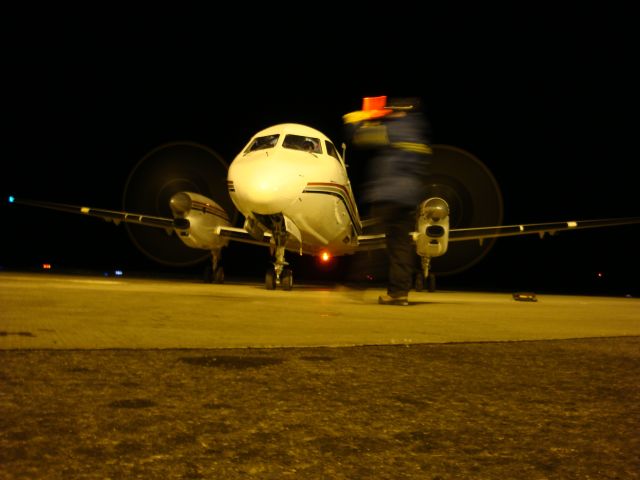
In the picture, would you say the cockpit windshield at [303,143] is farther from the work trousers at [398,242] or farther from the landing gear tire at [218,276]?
the landing gear tire at [218,276]

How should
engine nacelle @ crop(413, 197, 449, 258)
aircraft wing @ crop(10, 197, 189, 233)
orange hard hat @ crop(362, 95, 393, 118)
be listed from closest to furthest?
orange hard hat @ crop(362, 95, 393, 118) → engine nacelle @ crop(413, 197, 449, 258) → aircraft wing @ crop(10, 197, 189, 233)

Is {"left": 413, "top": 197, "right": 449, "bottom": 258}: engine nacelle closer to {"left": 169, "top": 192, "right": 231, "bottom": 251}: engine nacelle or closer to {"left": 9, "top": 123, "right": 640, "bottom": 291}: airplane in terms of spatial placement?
{"left": 9, "top": 123, "right": 640, "bottom": 291}: airplane

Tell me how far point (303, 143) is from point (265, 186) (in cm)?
220

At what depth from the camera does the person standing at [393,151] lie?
23.1ft

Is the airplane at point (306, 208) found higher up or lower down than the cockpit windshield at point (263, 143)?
lower down

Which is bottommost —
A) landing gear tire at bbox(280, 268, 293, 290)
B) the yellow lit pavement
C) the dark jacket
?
the yellow lit pavement

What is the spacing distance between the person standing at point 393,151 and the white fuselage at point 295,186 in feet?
11.6

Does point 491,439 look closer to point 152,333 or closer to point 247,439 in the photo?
point 247,439

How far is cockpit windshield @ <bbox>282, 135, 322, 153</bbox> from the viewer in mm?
12133

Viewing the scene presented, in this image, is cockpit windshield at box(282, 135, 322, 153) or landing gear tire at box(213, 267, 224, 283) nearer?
cockpit windshield at box(282, 135, 322, 153)

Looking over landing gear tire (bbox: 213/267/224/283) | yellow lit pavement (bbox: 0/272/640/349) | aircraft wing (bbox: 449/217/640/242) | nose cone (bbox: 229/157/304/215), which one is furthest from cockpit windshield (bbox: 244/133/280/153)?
aircraft wing (bbox: 449/217/640/242)

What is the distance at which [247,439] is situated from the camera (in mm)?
1783

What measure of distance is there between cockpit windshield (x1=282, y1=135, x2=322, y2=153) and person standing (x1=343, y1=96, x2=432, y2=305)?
4768 mm

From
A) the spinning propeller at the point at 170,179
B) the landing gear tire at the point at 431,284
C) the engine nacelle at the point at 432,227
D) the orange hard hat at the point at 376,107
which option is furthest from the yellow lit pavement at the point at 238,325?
the spinning propeller at the point at 170,179
